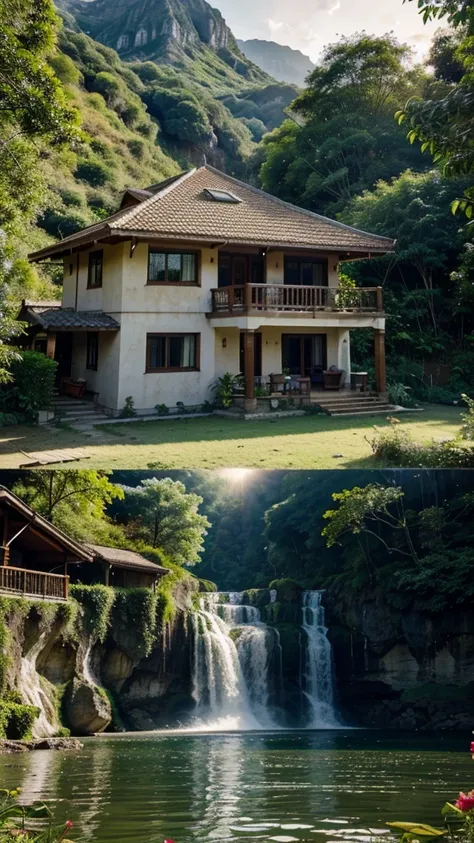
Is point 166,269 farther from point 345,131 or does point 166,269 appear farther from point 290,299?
point 345,131

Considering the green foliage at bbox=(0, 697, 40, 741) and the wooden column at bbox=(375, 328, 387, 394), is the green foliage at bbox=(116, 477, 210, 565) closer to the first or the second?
the green foliage at bbox=(0, 697, 40, 741)

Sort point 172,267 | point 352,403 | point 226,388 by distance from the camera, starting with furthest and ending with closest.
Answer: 1. point 172,267
2. point 226,388
3. point 352,403

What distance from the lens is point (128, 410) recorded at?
52.6 ft

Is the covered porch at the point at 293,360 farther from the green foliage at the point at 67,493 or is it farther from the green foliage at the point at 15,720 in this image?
the green foliage at the point at 15,720

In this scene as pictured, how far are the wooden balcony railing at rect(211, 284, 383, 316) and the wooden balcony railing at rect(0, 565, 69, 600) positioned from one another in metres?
6.23

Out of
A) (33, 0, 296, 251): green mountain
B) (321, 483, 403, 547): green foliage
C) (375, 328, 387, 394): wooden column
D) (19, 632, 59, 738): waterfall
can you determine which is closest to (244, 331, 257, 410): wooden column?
(375, 328, 387, 394): wooden column

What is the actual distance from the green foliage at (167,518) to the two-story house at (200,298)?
Result: 83.9 inches

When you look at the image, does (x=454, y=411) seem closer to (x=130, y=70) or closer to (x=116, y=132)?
(x=116, y=132)

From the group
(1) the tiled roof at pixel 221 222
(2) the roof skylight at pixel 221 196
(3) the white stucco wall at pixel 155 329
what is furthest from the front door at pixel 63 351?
(2) the roof skylight at pixel 221 196

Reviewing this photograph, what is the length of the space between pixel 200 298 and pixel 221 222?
1.70 meters

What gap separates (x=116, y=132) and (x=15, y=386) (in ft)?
88.2

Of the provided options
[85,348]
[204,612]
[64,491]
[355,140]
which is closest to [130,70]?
[355,140]

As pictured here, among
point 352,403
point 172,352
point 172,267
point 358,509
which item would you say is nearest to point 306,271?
point 172,267

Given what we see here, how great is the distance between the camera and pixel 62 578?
16.2m
